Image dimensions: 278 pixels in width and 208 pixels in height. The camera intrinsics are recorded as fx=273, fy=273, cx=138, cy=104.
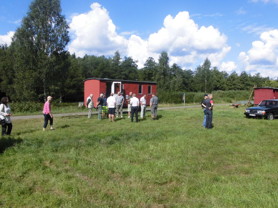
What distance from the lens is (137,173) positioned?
232 inches

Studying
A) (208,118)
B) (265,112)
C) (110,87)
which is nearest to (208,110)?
(208,118)

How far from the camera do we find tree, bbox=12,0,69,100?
35219 millimetres

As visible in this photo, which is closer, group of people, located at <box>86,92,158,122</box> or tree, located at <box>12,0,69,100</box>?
group of people, located at <box>86,92,158,122</box>

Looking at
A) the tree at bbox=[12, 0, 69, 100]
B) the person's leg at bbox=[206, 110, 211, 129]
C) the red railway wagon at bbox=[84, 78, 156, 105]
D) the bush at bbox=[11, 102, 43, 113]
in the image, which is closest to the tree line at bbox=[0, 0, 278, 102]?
the tree at bbox=[12, 0, 69, 100]

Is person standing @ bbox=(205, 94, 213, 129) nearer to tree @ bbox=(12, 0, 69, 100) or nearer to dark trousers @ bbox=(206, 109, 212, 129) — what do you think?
dark trousers @ bbox=(206, 109, 212, 129)

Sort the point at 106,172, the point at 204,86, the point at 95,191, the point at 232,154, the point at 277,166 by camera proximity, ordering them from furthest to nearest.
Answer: the point at 204,86 → the point at 232,154 → the point at 277,166 → the point at 106,172 → the point at 95,191

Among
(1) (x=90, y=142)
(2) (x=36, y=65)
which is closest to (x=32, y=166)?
(1) (x=90, y=142)

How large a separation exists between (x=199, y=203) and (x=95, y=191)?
182 centimetres

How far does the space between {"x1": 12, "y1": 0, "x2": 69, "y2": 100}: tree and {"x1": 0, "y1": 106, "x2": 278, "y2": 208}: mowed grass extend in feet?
93.8

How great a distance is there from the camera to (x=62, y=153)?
7.36m

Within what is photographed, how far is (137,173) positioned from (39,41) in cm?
3401

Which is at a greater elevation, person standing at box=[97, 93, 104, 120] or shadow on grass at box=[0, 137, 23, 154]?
person standing at box=[97, 93, 104, 120]

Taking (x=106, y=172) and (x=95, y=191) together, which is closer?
(x=95, y=191)

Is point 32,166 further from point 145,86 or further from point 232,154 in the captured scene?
point 145,86
